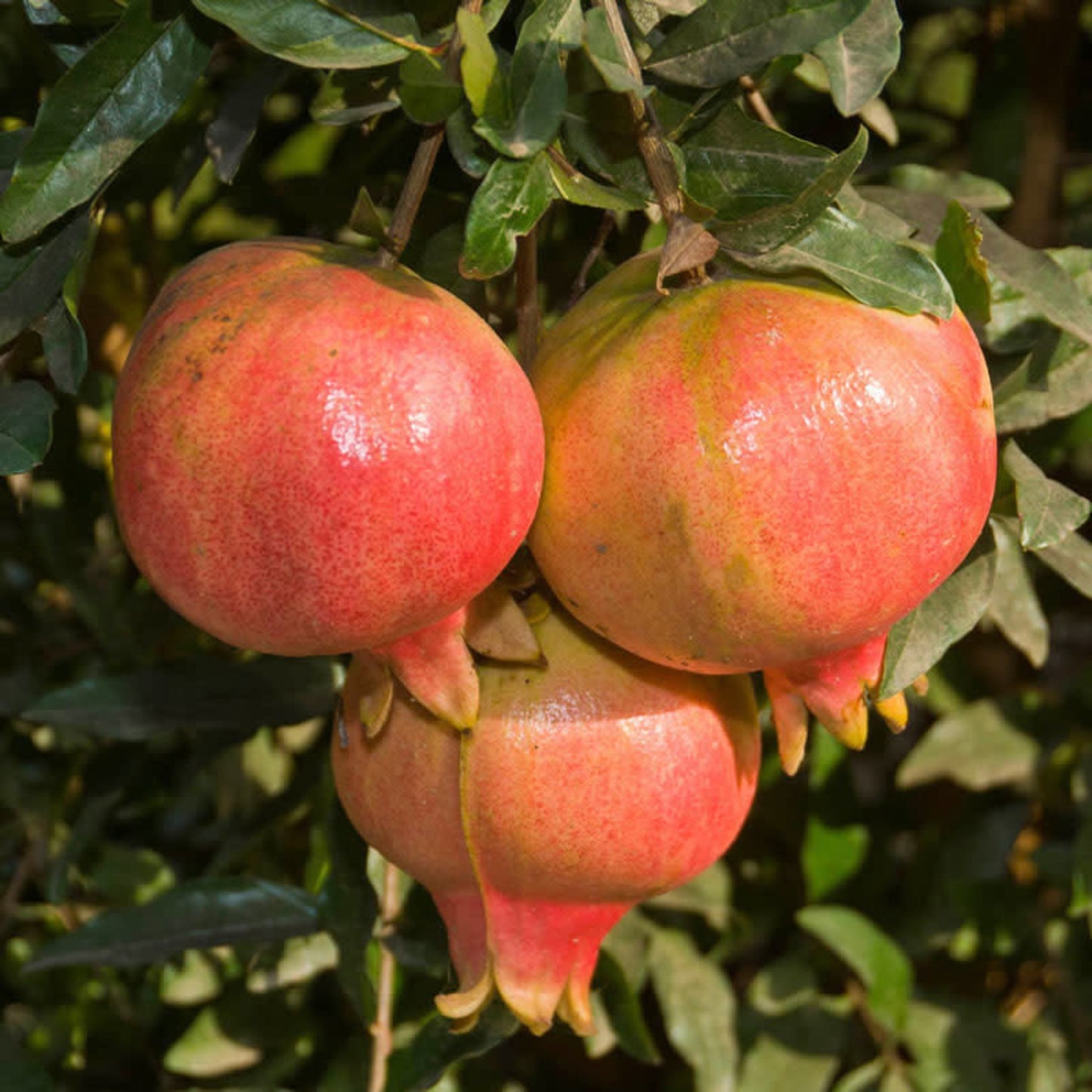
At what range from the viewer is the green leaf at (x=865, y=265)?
1.91 ft

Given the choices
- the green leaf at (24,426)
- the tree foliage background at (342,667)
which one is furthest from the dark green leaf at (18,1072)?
the green leaf at (24,426)

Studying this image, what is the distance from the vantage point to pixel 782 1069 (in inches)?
44.9

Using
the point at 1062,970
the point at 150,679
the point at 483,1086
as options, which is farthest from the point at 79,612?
the point at 1062,970

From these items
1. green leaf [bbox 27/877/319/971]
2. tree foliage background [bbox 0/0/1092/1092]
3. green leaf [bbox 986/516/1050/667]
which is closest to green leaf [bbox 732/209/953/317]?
tree foliage background [bbox 0/0/1092/1092]

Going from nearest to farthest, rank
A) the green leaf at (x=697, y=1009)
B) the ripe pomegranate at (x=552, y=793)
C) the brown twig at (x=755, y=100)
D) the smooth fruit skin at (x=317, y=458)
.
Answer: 1. the smooth fruit skin at (x=317, y=458)
2. the ripe pomegranate at (x=552, y=793)
3. the brown twig at (x=755, y=100)
4. the green leaf at (x=697, y=1009)

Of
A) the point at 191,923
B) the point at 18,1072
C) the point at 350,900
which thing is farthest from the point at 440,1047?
the point at 18,1072

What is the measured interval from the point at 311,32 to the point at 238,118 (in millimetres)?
144

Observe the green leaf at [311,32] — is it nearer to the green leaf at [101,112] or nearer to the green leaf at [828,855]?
the green leaf at [101,112]

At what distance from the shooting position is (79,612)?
3.46 ft

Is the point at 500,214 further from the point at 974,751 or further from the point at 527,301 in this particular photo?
the point at 974,751

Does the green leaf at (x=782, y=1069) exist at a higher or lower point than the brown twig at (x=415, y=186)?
lower

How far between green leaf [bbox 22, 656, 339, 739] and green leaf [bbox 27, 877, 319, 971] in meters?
0.12

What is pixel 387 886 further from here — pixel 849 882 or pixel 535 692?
pixel 849 882

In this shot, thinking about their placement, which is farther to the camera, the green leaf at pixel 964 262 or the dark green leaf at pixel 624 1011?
the dark green leaf at pixel 624 1011
